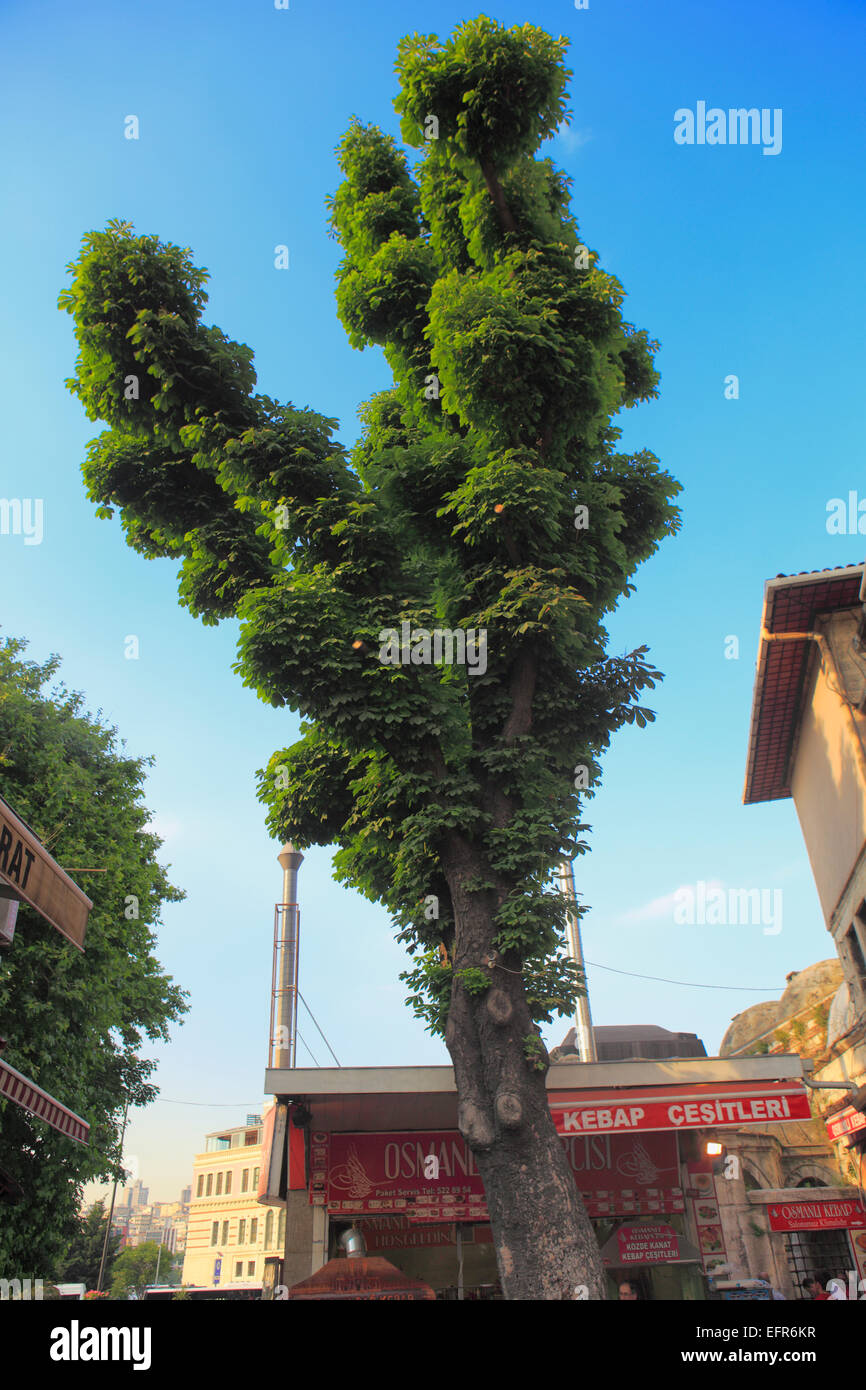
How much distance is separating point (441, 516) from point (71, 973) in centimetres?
1239

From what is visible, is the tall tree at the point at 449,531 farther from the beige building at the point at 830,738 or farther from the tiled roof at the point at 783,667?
the beige building at the point at 830,738

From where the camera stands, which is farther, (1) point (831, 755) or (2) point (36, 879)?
(1) point (831, 755)

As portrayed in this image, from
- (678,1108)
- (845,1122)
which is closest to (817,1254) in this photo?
(845,1122)

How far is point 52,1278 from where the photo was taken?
17281 millimetres

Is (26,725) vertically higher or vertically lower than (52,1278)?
higher

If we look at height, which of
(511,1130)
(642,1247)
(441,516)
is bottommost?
(642,1247)

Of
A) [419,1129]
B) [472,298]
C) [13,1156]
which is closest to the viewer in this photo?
[472,298]

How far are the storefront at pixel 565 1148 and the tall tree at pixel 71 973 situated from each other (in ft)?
18.4

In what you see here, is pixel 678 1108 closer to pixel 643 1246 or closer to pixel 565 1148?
pixel 565 1148

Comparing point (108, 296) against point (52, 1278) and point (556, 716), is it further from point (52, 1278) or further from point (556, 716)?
point (52, 1278)

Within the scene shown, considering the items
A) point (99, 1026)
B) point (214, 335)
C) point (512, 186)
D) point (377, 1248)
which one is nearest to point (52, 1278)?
point (99, 1026)

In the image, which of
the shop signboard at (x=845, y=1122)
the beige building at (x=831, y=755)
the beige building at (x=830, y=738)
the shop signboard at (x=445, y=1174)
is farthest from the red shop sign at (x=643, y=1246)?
the shop signboard at (x=845, y=1122)

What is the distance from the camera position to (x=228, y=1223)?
5878 cm

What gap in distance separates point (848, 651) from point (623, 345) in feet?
28.6
